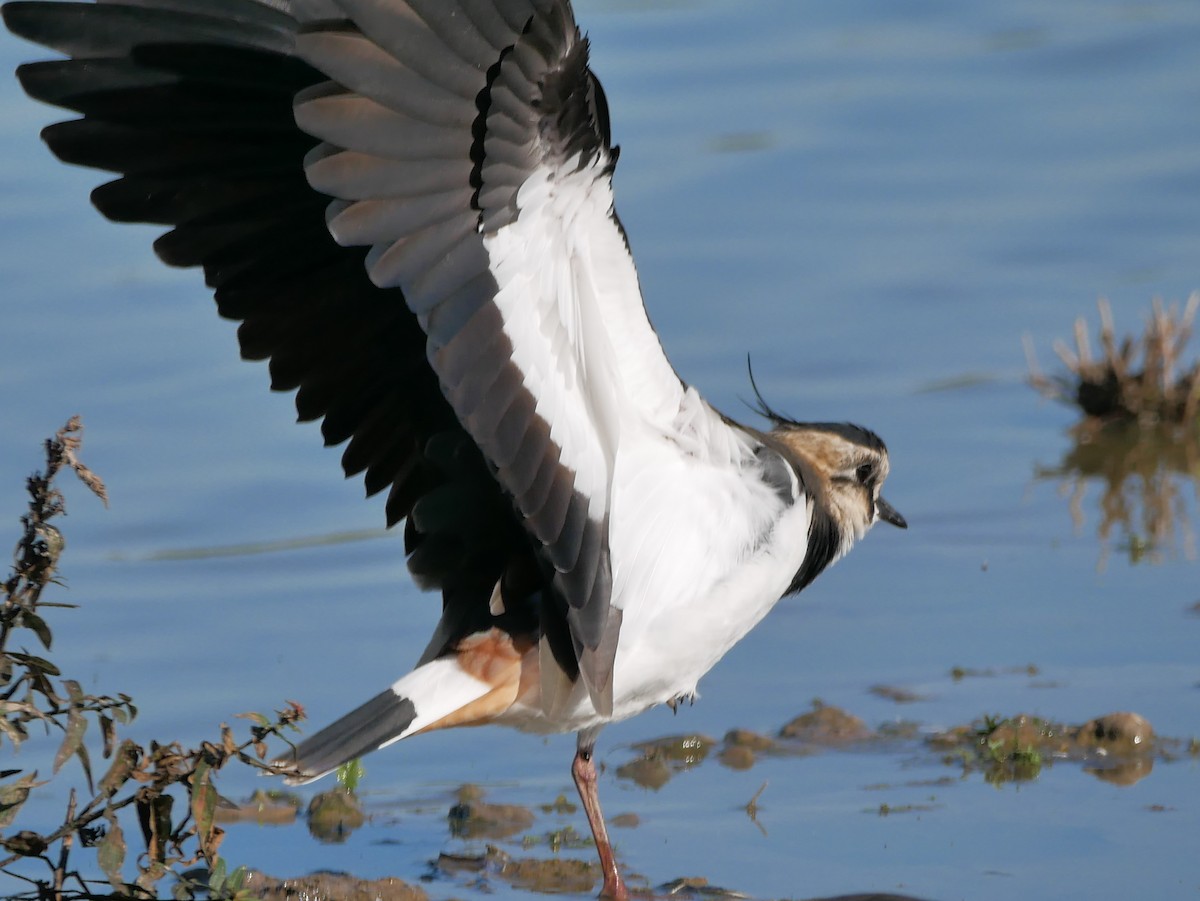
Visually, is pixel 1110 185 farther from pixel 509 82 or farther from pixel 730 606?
pixel 509 82

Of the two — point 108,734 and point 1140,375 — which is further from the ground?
point 1140,375

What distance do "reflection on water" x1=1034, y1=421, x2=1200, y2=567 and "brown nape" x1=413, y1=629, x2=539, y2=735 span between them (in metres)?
3.11

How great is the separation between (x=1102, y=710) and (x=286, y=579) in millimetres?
→ 3301

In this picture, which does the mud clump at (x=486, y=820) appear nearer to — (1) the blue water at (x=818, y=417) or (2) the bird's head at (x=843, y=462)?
(1) the blue water at (x=818, y=417)

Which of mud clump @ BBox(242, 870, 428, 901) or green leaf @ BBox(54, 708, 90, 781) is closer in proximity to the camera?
green leaf @ BBox(54, 708, 90, 781)

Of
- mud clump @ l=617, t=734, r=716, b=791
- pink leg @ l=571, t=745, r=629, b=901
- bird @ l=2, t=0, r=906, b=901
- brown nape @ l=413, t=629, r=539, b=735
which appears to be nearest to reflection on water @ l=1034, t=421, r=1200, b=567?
mud clump @ l=617, t=734, r=716, b=791

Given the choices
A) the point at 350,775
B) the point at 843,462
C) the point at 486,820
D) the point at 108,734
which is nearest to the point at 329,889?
the point at 350,775

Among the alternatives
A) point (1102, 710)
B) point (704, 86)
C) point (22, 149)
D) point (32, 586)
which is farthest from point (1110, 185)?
point (32, 586)

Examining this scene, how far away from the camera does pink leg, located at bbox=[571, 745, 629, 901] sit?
533 centimetres

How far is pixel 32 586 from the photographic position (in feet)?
13.6

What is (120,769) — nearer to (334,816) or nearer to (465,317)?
(465,317)

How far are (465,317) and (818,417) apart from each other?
4.73 m

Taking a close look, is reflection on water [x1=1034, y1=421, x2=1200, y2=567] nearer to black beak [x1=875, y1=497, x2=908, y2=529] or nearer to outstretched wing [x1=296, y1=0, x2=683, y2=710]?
black beak [x1=875, y1=497, x2=908, y2=529]

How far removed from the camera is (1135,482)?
Answer: 27.2 feet
